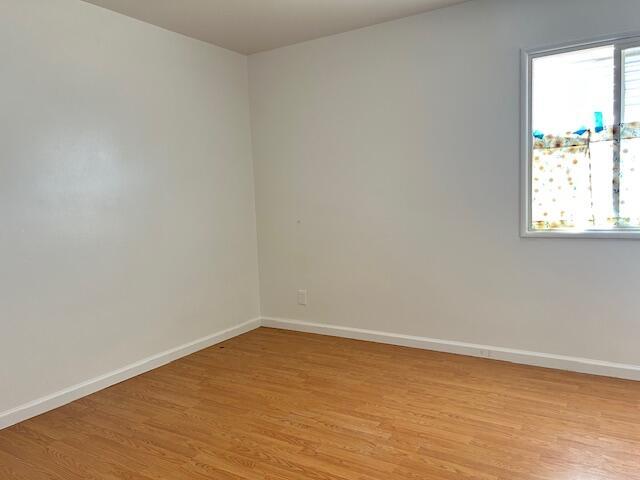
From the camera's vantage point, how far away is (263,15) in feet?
11.1

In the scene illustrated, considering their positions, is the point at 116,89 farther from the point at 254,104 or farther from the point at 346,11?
the point at 346,11

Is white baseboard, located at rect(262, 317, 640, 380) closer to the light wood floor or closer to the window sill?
the light wood floor

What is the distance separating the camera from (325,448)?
232 centimetres

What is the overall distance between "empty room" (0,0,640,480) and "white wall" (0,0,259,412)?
0.02 meters

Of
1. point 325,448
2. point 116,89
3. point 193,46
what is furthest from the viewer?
point 193,46

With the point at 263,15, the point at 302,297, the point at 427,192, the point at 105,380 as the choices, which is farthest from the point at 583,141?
the point at 105,380

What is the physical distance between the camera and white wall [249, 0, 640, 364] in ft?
10.2

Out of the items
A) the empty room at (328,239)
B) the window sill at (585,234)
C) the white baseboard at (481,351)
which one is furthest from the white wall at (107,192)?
the window sill at (585,234)

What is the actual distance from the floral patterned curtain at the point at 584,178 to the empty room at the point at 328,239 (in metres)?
0.01

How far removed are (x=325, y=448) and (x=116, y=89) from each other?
2.69 m

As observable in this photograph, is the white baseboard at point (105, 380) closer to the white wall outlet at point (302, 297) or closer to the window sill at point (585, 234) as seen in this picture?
the white wall outlet at point (302, 297)

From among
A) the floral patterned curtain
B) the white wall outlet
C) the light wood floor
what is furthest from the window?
the white wall outlet

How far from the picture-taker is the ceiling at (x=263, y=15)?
313 cm

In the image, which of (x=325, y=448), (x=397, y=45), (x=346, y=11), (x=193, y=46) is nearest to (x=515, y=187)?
(x=397, y=45)
